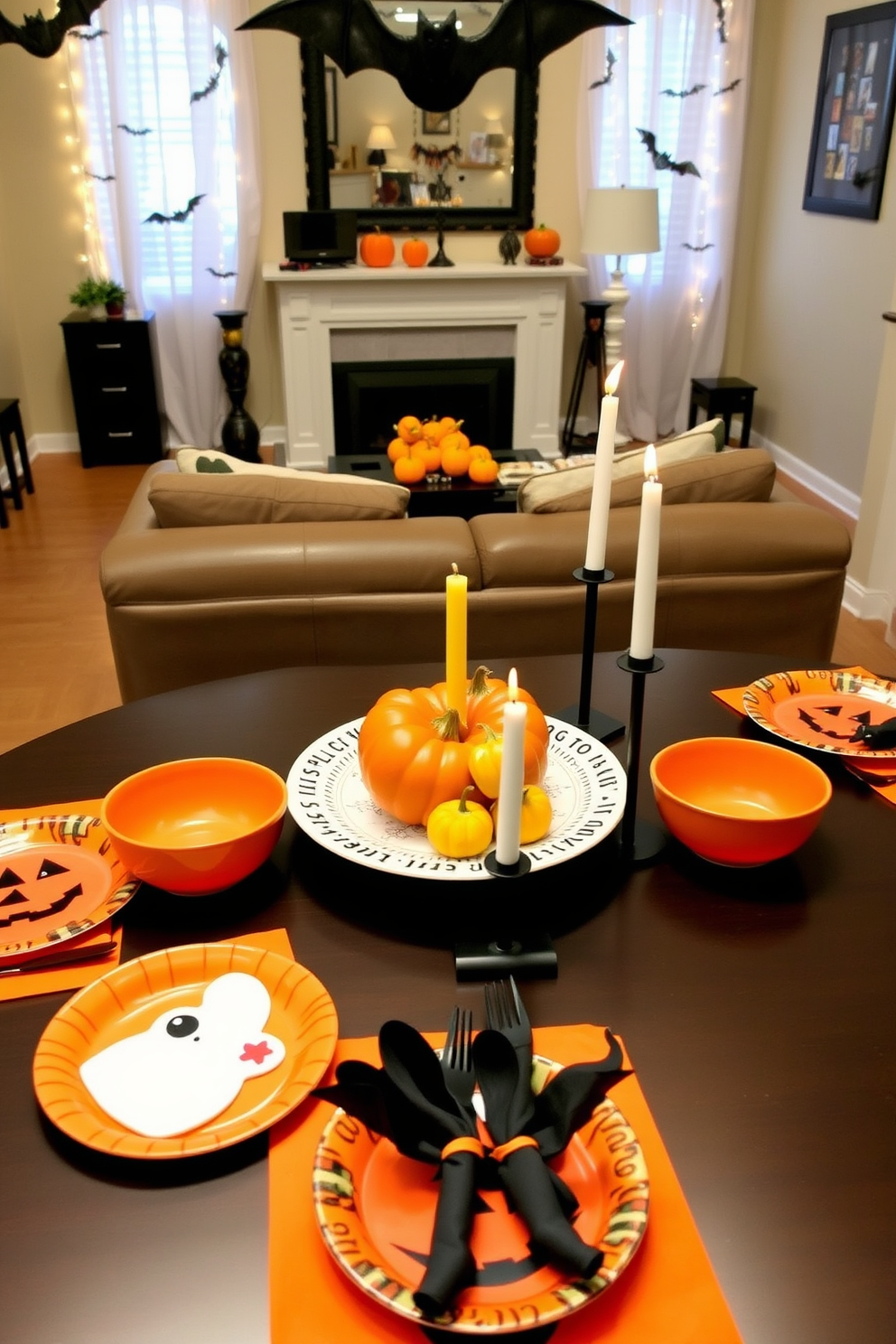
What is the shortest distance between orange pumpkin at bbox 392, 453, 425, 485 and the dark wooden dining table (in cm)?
226

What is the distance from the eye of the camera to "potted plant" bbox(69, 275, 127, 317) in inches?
191

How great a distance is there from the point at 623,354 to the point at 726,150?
1.05 meters

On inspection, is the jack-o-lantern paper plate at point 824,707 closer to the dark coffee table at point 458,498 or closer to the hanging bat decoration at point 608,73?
the dark coffee table at point 458,498

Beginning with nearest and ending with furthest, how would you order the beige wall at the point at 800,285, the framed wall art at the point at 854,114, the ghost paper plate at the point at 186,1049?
the ghost paper plate at the point at 186,1049
the framed wall art at the point at 854,114
the beige wall at the point at 800,285

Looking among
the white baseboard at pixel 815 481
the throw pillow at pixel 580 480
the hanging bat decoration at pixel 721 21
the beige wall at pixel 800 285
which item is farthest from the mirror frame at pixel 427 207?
the throw pillow at pixel 580 480

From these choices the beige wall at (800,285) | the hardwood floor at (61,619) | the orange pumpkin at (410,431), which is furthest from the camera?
the beige wall at (800,285)

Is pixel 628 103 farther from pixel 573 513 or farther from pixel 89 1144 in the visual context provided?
pixel 89 1144

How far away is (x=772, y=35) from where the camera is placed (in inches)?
199

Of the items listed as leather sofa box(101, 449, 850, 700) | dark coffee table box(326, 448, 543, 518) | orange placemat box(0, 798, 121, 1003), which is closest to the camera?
orange placemat box(0, 798, 121, 1003)

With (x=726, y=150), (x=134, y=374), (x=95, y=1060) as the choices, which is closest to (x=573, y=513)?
(x=95, y=1060)

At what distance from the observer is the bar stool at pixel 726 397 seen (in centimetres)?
502

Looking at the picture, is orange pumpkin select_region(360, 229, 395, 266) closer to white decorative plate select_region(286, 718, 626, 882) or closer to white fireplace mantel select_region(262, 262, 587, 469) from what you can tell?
white fireplace mantel select_region(262, 262, 587, 469)

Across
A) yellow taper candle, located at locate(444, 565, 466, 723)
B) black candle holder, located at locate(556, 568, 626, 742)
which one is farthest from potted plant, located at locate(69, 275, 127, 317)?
yellow taper candle, located at locate(444, 565, 466, 723)

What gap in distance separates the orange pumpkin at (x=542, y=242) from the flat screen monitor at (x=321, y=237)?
2.73 ft
